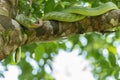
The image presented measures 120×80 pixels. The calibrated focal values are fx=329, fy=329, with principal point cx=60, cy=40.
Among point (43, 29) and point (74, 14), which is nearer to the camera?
point (43, 29)

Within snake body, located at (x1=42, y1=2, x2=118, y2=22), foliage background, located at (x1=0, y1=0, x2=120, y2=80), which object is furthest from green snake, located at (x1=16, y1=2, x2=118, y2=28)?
foliage background, located at (x1=0, y1=0, x2=120, y2=80)

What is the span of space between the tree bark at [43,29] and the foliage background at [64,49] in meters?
0.70

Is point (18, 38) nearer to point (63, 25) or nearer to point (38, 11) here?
point (63, 25)

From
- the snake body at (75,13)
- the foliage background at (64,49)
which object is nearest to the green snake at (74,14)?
the snake body at (75,13)

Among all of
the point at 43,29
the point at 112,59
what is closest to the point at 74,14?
the point at 43,29

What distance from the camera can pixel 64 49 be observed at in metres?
3.02

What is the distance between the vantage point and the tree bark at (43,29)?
60.9 inches

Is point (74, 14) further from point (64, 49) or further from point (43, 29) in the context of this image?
point (64, 49)

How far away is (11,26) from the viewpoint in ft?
5.17

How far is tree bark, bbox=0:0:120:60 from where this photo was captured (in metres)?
1.55

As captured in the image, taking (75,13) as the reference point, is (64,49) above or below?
below

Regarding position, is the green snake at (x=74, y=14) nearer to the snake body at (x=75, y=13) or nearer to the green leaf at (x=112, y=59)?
the snake body at (x=75, y=13)

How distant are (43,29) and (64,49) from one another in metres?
1.33

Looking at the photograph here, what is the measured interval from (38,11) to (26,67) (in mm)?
652
